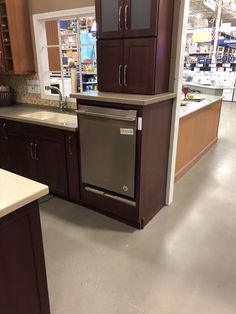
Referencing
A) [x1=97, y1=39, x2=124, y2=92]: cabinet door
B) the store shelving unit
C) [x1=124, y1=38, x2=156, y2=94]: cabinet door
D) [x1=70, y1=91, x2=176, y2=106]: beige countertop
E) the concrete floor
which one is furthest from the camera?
the store shelving unit

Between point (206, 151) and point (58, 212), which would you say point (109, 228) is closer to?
point (58, 212)

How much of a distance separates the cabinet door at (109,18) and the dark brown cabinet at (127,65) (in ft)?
0.21

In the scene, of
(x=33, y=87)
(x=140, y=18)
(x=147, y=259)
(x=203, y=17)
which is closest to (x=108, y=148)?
(x=147, y=259)

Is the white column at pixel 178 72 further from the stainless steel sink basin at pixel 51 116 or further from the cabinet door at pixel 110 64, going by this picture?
the stainless steel sink basin at pixel 51 116

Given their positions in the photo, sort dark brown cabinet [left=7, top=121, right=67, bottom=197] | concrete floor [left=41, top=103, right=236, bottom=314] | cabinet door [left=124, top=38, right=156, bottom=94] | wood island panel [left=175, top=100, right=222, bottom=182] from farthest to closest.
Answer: wood island panel [left=175, top=100, right=222, bottom=182] < dark brown cabinet [left=7, top=121, right=67, bottom=197] < cabinet door [left=124, top=38, right=156, bottom=94] < concrete floor [left=41, top=103, right=236, bottom=314]

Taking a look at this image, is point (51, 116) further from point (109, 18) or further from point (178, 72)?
point (178, 72)

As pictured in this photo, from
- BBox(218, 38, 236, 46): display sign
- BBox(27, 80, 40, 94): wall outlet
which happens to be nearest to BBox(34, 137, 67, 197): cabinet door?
BBox(27, 80, 40, 94): wall outlet

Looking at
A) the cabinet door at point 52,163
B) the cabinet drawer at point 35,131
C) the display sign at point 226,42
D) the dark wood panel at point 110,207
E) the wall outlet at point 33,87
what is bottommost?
the dark wood panel at point 110,207

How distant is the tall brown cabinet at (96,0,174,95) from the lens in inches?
77.2

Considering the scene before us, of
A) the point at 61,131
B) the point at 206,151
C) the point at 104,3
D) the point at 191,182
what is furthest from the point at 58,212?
the point at 206,151

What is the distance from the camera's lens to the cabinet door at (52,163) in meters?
2.60

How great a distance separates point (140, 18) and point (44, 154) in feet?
5.38

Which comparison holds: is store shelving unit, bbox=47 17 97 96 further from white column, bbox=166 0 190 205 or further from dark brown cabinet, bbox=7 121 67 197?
white column, bbox=166 0 190 205

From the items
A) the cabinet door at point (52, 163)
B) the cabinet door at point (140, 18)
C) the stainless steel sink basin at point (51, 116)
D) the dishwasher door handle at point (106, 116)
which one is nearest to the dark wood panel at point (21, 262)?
the dishwasher door handle at point (106, 116)
